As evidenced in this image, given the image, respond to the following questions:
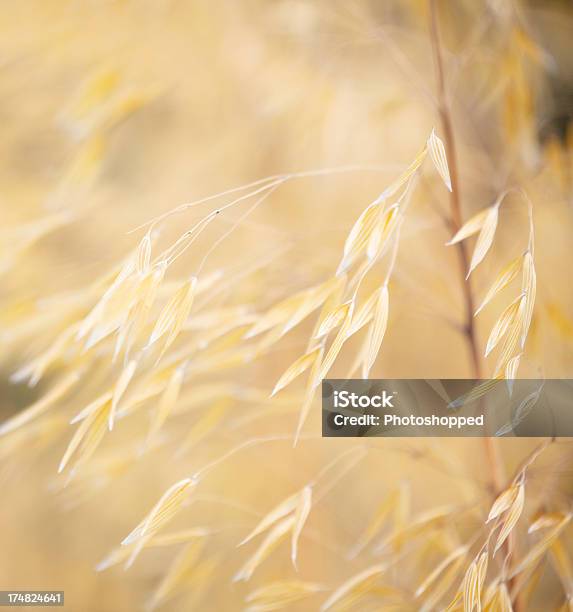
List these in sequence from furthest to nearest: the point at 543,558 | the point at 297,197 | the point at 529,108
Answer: the point at 297,197 < the point at 529,108 < the point at 543,558

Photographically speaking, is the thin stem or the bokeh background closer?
the thin stem

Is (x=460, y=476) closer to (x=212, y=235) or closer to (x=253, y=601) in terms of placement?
(x=253, y=601)

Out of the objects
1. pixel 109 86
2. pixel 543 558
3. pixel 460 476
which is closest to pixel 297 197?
pixel 109 86

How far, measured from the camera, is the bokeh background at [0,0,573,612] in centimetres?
70

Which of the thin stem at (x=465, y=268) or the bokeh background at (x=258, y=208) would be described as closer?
the thin stem at (x=465, y=268)

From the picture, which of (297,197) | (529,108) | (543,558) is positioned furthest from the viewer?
(297,197)

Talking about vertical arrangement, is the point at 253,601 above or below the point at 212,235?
below

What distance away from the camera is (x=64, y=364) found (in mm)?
662

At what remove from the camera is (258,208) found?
787mm

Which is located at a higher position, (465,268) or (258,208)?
(258,208)

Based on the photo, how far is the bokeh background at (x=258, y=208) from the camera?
0.70 m

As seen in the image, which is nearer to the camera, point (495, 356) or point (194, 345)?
point (194, 345)

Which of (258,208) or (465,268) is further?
(258,208)

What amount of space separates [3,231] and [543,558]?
2.18 ft
